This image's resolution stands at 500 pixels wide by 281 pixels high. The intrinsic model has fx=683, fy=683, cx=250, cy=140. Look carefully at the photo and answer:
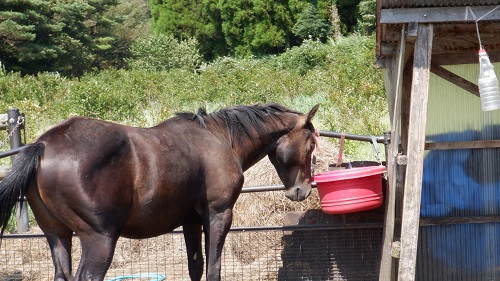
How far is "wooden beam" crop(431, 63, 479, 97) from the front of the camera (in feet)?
19.5

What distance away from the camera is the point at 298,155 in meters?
6.05

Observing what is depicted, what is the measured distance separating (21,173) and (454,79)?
3688 mm

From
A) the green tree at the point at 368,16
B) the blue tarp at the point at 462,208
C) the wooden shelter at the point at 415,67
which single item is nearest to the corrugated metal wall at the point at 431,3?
the wooden shelter at the point at 415,67

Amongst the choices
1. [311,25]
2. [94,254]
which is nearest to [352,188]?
[94,254]

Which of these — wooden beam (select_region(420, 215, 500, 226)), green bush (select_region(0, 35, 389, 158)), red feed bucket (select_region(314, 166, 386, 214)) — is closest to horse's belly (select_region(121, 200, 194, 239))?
red feed bucket (select_region(314, 166, 386, 214))

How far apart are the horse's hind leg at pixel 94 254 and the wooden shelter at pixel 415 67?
6.89ft

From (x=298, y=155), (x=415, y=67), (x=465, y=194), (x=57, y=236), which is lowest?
(x=57, y=236)

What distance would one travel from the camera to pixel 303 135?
6.05 meters

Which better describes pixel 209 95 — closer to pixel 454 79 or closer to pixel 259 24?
pixel 454 79

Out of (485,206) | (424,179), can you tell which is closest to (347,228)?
(424,179)

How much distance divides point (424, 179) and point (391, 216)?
0.89 m

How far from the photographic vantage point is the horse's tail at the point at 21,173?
4.61 metres

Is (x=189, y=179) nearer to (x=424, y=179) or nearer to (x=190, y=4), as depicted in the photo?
(x=424, y=179)

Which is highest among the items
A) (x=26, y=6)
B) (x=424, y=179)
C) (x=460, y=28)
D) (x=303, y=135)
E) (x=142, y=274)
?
(x=26, y=6)
